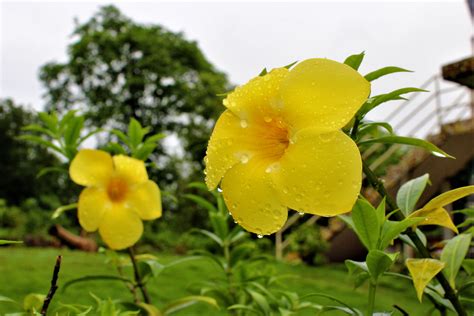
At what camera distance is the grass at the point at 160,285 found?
2715mm

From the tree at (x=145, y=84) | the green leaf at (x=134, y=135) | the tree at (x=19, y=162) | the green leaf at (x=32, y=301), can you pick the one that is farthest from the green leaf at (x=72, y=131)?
the tree at (x=19, y=162)

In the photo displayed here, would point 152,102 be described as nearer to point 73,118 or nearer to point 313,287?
point 313,287

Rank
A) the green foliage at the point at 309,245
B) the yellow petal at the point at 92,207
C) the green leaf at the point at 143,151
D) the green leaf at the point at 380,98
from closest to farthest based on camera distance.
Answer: the green leaf at the point at 380,98
the yellow petal at the point at 92,207
the green leaf at the point at 143,151
the green foliage at the point at 309,245

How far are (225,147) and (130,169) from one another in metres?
0.43

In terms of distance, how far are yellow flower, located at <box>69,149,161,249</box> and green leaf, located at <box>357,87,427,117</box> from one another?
0.38 metres

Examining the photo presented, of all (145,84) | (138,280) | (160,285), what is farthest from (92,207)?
(145,84)

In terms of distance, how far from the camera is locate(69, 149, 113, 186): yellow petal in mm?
760

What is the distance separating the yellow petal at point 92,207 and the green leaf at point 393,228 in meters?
0.41

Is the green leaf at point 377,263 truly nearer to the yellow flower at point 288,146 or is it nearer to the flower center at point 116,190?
the yellow flower at point 288,146

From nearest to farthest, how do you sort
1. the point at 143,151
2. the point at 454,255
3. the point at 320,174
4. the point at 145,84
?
the point at 320,174 < the point at 454,255 < the point at 143,151 < the point at 145,84

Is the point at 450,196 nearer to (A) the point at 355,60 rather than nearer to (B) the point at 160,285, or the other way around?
(A) the point at 355,60

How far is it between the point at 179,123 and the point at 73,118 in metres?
14.3

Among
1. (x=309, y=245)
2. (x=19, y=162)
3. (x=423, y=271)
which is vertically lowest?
(x=309, y=245)

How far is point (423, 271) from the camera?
374mm
